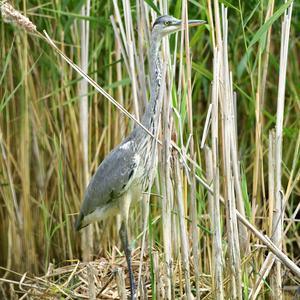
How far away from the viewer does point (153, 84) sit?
10.9ft

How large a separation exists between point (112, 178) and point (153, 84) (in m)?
0.55

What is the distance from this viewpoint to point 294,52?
15.6 ft

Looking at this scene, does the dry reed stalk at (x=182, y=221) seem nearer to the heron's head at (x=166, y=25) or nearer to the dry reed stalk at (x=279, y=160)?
the dry reed stalk at (x=279, y=160)

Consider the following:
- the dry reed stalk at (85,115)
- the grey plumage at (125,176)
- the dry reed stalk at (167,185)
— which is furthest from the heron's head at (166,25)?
the dry reed stalk at (85,115)

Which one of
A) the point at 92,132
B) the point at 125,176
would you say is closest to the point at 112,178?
the point at 125,176

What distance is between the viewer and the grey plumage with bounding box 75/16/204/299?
3424mm

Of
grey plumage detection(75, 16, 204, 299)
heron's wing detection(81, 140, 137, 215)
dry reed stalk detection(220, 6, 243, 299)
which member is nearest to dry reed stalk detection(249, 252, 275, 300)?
dry reed stalk detection(220, 6, 243, 299)

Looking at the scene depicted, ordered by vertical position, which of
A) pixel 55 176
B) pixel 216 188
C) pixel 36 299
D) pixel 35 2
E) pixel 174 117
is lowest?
pixel 36 299

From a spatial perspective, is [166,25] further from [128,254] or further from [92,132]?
[92,132]

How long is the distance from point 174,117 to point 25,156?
138cm

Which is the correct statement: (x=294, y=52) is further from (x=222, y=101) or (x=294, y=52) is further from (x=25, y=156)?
(x=222, y=101)

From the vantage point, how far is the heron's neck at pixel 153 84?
10.6ft

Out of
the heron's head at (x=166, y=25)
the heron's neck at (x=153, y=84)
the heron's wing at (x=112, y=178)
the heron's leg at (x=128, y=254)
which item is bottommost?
the heron's leg at (x=128, y=254)

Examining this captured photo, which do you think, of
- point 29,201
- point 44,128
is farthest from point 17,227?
point 44,128
